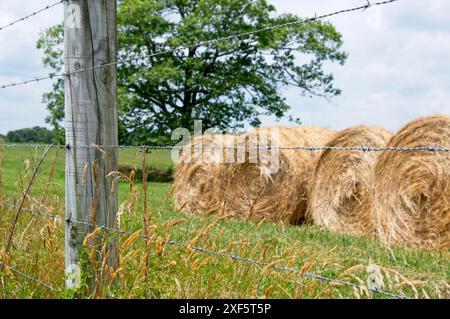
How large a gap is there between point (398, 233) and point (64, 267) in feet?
15.1

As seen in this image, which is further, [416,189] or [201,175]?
[201,175]

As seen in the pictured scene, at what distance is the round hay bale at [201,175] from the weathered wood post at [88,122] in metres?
6.32

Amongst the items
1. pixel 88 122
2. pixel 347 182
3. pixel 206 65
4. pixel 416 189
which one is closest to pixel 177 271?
pixel 88 122

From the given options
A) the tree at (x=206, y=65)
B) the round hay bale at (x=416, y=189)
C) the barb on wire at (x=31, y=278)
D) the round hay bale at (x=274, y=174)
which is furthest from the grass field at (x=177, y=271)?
the tree at (x=206, y=65)

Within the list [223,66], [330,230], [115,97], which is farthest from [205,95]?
[115,97]

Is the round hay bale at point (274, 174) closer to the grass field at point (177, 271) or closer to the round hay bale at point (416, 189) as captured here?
the round hay bale at point (416, 189)

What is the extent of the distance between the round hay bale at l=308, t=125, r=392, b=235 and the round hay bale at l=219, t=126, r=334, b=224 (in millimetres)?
380

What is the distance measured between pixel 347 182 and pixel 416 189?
139 cm

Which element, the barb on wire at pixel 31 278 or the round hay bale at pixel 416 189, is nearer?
the barb on wire at pixel 31 278

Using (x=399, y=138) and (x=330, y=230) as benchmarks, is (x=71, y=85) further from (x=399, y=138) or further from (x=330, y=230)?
(x=330, y=230)

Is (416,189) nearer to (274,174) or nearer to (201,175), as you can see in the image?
(274,174)

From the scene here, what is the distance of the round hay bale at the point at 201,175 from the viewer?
9.98 m

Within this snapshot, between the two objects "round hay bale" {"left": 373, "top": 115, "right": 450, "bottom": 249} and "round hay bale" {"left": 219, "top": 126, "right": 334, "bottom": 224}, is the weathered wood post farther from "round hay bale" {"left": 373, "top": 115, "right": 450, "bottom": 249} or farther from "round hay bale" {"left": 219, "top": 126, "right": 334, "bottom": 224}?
"round hay bale" {"left": 219, "top": 126, "right": 334, "bottom": 224}

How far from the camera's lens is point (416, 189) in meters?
7.09
